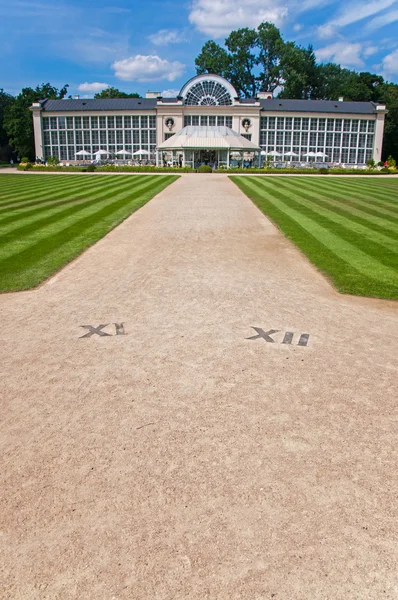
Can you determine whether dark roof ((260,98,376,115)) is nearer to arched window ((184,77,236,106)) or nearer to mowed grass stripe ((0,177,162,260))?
arched window ((184,77,236,106))

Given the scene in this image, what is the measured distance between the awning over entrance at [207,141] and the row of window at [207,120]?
54.6 feet

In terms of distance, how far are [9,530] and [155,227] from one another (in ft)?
38.8

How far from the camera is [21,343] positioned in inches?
247

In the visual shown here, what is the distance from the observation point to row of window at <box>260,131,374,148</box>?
7575 cm

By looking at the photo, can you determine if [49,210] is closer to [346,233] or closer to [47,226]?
[47,226]

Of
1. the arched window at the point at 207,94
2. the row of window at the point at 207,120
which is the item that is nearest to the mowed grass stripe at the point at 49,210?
the row of window at the point at 207,120

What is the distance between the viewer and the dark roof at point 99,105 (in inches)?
2953

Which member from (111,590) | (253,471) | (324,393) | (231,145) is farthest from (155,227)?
(231,145)

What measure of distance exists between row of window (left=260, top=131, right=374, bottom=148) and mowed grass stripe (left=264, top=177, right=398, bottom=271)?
2352 inches

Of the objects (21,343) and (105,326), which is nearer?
(21,343)

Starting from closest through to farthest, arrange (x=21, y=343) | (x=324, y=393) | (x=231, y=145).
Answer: (x=324, y=393) → (x=21, y=343) → (x=231, y=145)

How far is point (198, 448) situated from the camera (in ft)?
13.2

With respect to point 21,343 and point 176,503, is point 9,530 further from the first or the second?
point 21,343

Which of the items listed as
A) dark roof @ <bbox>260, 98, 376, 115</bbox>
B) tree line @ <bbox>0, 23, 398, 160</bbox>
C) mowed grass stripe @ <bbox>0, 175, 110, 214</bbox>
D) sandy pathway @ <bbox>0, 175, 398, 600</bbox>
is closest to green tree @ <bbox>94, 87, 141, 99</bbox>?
tree line @ <bbox>0, 23, 398, 160</bbox>
